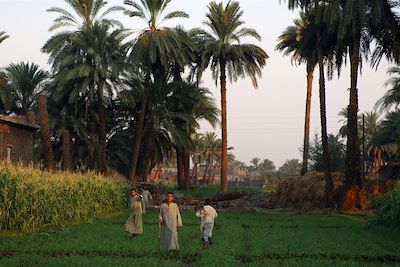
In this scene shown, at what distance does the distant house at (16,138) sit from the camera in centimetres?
3850

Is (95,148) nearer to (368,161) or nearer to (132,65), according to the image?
(132,65)

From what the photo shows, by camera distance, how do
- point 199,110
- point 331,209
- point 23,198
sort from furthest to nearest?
point 199,110 < point 331,209 < point 23,198

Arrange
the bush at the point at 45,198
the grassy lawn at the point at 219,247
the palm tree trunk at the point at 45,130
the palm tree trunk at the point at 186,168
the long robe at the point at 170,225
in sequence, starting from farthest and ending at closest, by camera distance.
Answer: the palm tree trunk at the point at 186,168, the palm tree trunk at the point at 45,130, the bush at the point at 45,198, the long robe at the point at 170,225, the grassy lawn at the point at 219,247

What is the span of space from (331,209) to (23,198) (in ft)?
72.5

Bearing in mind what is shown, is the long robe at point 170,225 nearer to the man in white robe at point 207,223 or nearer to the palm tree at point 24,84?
the man in white robe at point 207,223

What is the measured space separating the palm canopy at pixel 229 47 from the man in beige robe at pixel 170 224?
35.7 m

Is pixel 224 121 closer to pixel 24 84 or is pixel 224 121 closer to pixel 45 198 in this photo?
pixel 24 84

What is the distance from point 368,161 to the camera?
3447 inches

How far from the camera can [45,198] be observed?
23438mm

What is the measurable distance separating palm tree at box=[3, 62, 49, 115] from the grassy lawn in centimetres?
3187

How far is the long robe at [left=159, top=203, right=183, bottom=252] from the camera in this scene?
53.5ft

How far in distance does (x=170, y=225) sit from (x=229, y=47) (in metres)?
37.1

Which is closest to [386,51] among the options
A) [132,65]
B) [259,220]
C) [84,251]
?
[259,220]

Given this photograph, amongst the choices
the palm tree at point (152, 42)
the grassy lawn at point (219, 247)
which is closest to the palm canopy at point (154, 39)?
the palm tree at point (152, 42)
